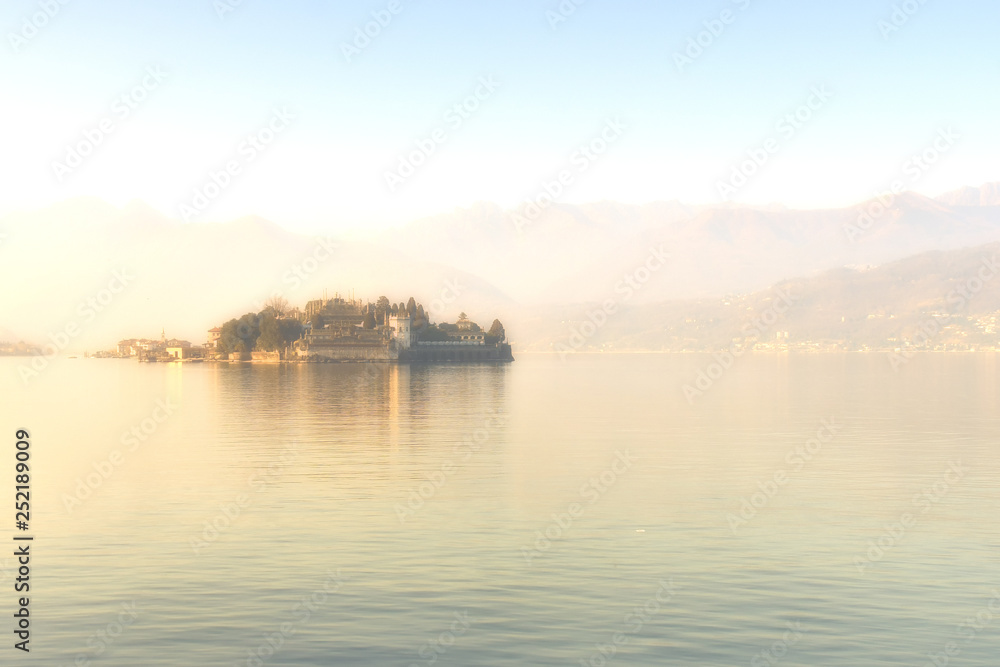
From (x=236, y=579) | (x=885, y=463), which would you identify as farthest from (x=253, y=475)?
(x=885, y=463)

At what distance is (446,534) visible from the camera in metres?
25.5

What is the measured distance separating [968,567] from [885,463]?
19355 millimetres

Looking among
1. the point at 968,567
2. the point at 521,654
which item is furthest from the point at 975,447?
the point at 521,654

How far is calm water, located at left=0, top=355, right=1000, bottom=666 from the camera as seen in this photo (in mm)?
16891

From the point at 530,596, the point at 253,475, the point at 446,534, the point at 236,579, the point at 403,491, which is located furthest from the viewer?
the point at 253,475

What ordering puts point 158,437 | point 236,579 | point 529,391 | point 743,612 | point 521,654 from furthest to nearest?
point 529,391, point 158,437, point 236,579, point 743,612, point 521,654

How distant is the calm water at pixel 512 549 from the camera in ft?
55.4

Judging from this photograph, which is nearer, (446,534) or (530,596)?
(530,596)

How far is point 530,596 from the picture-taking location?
19562mm

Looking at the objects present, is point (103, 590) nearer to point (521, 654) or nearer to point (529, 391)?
point (521, 654)

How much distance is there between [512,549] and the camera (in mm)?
23812

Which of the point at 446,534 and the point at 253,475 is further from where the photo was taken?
the point at 253,475

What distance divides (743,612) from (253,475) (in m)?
22.6

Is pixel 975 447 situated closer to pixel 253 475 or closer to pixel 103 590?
pixel 253 475
